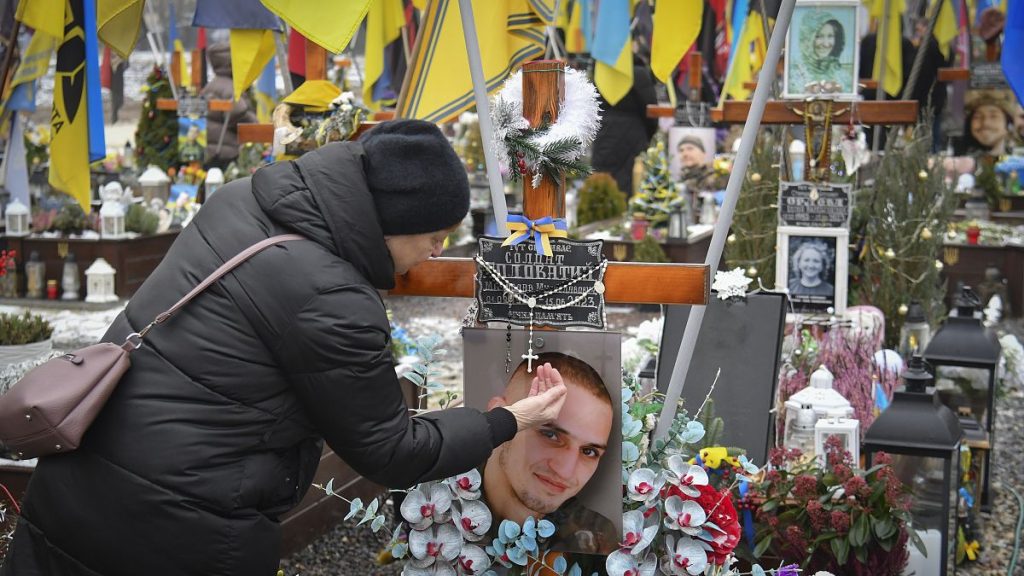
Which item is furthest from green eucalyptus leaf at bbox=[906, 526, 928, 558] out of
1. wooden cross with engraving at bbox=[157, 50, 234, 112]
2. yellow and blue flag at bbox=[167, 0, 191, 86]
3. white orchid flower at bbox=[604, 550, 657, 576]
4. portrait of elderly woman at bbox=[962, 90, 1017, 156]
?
yellow and blue flag at bbox=[167, 0, 191, 86]

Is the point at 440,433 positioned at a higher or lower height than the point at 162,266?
lower

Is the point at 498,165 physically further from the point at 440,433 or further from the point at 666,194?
the point at 666,194

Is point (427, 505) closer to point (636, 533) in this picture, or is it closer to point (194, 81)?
point (636, 533)

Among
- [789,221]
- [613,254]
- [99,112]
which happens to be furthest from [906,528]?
[613,254]

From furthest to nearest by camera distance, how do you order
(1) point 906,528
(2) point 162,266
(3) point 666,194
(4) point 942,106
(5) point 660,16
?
(4) point 942,106, (3) point 666,194, (5) point 660,16, (1) point 906,528, (2) point 162,266

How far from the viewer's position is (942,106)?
53.5ft

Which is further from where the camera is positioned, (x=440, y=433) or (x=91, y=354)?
(x=440, y=433)

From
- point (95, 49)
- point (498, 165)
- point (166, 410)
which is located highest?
point (95, 49)

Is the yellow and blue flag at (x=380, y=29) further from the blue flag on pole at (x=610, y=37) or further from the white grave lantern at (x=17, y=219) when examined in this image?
the white grave lantern at (x=17, y=219)

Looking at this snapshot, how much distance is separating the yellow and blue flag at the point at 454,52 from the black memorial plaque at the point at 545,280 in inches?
47.6

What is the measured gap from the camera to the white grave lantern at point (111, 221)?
995 cm

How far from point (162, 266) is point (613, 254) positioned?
337 inches

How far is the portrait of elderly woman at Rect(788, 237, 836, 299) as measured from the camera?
19.2ft

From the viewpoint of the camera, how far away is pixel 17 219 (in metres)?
10.4
